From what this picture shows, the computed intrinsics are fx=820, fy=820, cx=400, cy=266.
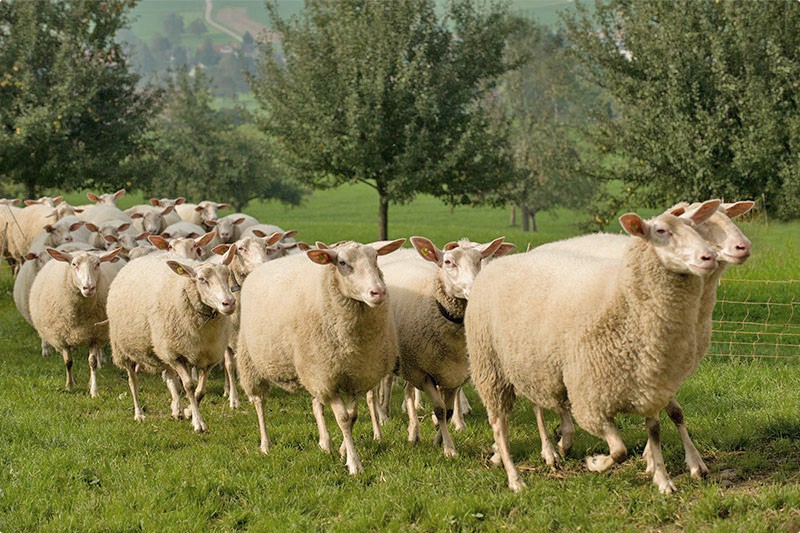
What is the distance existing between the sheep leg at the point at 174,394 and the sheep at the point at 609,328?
3.94m

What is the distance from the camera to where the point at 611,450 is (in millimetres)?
5547

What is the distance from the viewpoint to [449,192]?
21.0 m

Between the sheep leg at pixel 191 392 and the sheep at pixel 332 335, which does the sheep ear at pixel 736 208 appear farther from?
the sheep leg at pixel 191 392

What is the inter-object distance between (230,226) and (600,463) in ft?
31.8

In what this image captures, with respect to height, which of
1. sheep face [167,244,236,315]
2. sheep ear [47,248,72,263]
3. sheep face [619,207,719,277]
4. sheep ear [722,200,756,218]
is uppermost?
sheep ear [722,200,756,218]

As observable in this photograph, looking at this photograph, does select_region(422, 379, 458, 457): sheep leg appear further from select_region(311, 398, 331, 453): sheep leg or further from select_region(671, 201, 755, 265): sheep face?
select_region(671, 201, 755, 265): sheep face

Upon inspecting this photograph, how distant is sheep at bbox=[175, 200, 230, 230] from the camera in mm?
16266

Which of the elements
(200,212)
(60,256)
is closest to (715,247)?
(60,256)

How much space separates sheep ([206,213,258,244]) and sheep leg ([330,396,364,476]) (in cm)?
754

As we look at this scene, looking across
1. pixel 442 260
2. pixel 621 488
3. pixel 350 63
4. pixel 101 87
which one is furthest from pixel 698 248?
pixel 101 87

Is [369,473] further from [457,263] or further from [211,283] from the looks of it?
[211,283]

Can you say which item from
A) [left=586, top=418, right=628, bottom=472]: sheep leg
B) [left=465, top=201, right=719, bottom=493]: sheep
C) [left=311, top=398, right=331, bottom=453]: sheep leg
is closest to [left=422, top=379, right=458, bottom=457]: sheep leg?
[left=465, top=201, right=719, bottom=493]: sheep

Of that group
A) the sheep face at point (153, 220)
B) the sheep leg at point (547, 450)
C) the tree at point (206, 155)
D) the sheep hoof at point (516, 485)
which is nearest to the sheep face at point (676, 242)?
the sheep hoof at point (516, 485)

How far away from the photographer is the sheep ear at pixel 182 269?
8.32 meters
